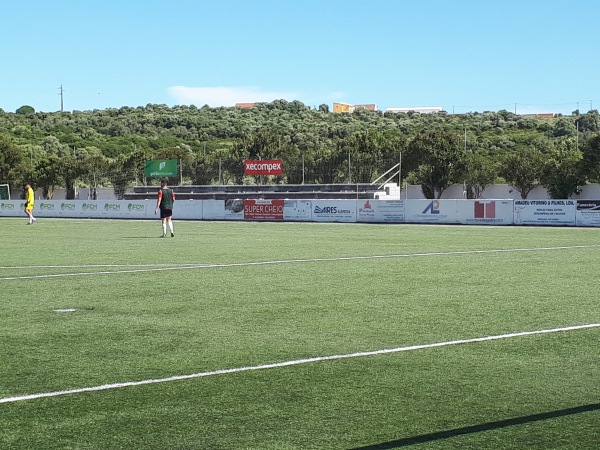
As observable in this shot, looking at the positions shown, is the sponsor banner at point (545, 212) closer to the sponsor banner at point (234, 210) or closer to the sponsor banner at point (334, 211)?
the sponsor banner at point (334, 211)

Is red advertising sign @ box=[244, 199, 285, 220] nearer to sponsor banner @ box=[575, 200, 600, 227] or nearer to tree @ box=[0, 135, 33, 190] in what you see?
sponsor banner @ box=[575, 200, 600, 227]

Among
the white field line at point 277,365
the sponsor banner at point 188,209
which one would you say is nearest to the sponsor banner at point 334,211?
the sponsor banner at point 188,209

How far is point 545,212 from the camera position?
43281 millimetres

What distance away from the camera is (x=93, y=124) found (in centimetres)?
13400

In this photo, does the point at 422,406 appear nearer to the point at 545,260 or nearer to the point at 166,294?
the point at 166,294

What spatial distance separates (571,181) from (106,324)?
51.4 m

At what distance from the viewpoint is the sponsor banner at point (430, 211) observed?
46.2 meters

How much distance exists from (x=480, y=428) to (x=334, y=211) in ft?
146

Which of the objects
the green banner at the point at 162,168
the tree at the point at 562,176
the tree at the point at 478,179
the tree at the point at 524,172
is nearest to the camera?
the tree at the point at 562,176

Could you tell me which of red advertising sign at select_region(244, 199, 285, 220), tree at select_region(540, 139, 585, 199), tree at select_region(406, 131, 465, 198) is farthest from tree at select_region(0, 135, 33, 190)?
tree at select_region(540, 139, 585, 199)

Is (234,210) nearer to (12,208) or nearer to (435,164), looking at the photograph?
(435,164)

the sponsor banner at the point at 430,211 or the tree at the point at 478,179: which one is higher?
the tree at the point at 478,179

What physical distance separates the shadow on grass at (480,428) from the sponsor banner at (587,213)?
123ft

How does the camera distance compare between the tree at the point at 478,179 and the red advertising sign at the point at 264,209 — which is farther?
the tree at the point at 478,179
